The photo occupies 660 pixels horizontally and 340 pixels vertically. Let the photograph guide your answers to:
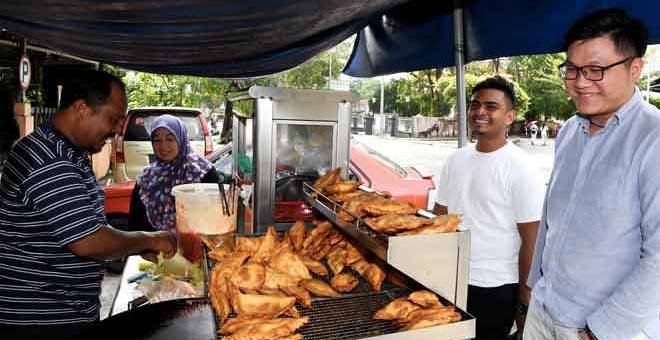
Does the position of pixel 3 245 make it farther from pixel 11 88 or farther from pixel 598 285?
pixel 11 88

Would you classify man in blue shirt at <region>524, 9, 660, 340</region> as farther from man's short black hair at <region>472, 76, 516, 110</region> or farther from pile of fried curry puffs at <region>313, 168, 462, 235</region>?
man's short black hair at <region>472, 76, 516, 110</region>

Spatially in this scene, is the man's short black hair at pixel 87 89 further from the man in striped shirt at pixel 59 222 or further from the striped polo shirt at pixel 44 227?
the striped polo shirt at pixel 44 227

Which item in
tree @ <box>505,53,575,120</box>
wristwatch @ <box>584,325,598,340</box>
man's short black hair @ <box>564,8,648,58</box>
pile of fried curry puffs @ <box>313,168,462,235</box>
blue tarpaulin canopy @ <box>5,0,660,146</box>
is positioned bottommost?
wristwatch @ <box>584,325,598,340</box>

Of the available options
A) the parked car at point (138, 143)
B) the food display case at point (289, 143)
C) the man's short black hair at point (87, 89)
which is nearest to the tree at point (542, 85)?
the parked car at point (138, 143)

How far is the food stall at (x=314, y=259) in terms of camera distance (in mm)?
1584

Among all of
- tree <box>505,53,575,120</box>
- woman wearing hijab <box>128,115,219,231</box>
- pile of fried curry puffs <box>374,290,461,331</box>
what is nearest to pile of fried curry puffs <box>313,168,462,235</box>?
pile of fried curry puffs <box>374,290,461,331</box>

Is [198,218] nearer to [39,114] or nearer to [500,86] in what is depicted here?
[500,86]

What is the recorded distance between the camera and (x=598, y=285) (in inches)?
77.8

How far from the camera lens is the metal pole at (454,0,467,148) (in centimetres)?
336

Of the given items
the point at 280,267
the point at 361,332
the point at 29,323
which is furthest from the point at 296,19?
the point at 29,323

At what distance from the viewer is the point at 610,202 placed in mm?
1888

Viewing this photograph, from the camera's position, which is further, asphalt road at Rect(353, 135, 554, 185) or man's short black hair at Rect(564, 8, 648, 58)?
asphalt road at Rect(353, 135, 554, 185)

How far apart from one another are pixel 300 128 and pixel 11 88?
386 inches

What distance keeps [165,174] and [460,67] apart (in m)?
2.53
